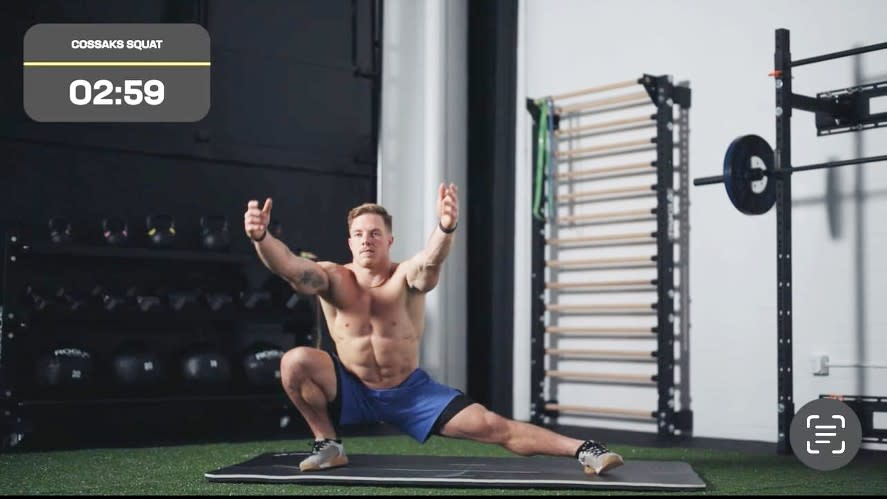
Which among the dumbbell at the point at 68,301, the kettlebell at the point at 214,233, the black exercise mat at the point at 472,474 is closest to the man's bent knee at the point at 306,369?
the black exercise mat at the point at 472,474

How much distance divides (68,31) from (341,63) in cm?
161

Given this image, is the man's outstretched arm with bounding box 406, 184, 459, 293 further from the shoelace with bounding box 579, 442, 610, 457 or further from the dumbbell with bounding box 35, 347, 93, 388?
the dumbbell with bounding box 35, 347, 93, 388

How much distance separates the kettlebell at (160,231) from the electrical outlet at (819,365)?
10.3 ft

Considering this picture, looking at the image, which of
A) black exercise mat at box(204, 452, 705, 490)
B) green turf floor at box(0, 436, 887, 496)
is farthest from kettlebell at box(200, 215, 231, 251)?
black exercise mat at box(204, 452, 705, 490)

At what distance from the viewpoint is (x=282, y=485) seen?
10.5ft

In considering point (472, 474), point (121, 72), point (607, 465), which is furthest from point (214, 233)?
point (607, 465)

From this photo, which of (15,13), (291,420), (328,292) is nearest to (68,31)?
(15,13)

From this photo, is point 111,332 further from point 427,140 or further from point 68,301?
point 427,140

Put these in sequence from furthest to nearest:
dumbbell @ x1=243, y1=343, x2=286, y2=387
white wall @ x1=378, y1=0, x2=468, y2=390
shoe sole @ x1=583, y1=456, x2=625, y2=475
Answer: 1. white wall @ x1=378, y1=0, x2=468, y2=390
2. dumbbell @ x1=243, y1=343, x2=286, y2=387
3. shoe sole @ x1=583, y1=456, x2=625, y2=475

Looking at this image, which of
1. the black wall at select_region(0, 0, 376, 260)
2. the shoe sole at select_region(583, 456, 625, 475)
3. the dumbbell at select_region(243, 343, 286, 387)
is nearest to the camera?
the shoe sole at select_region(583, 456, 625, 475)

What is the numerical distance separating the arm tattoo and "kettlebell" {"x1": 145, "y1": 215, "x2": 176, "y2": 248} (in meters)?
2.00

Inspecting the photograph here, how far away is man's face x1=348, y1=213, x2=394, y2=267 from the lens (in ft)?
11.4

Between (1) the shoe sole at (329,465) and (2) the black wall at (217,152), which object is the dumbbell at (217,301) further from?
(1) the shoe sole at (329,465)

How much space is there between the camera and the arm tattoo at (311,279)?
3.37 metres
